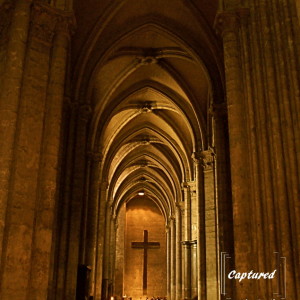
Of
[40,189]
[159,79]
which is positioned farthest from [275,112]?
[159,79]

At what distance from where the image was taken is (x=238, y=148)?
26.2ft

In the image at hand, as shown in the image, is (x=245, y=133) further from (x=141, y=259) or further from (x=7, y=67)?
(x=141, y=259)

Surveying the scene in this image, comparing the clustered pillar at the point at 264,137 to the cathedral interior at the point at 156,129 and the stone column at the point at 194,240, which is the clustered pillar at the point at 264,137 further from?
the stone column at the point at 194,240

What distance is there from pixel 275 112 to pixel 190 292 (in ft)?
45.0

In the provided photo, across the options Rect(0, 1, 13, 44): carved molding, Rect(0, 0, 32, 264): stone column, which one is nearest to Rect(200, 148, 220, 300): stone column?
Rect(0, 0, 32, 264): stone column

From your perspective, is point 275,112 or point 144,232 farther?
point 144,232

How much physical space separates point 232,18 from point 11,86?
14.4ft

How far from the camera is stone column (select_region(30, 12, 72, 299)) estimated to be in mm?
7270

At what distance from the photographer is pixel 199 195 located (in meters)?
16.1

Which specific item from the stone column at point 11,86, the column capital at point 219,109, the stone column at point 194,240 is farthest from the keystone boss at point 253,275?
the stone column at point 194,240

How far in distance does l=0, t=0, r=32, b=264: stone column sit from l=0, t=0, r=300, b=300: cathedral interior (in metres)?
0.02

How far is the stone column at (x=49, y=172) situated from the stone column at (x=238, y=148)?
10.2ft

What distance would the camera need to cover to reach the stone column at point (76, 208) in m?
12.3

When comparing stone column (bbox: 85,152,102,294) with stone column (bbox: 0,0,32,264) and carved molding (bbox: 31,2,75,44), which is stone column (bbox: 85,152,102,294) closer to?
carved molding (bbox: 31,2,75,44)
